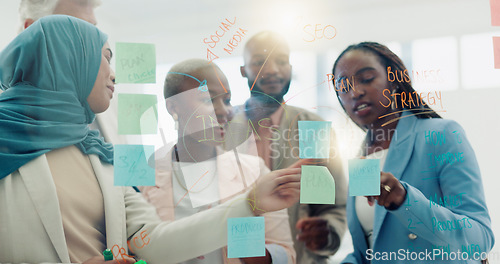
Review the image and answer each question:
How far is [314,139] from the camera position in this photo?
1.20m

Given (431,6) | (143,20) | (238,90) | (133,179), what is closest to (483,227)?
(431,6)

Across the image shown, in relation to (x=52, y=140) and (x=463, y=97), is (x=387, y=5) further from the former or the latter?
(x=52, y=140)

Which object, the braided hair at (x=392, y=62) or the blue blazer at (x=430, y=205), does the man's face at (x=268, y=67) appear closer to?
the braided hair at (x=392, y=62)

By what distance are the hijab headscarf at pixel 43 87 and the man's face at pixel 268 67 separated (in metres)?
0.43

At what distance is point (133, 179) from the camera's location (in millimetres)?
1150

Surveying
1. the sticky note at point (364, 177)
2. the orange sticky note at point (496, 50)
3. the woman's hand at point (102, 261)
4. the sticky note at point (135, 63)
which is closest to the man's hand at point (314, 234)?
the sticky note at point (364, 177)

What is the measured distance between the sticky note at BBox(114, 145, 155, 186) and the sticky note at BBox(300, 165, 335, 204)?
0.45 metres

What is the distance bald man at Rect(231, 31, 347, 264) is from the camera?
1196 millimetres

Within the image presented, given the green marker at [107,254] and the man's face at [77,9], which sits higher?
the man's face at [77,9]

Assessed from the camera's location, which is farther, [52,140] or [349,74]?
[349,74]

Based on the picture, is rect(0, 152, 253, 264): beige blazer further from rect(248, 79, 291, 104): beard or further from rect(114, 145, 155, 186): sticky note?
rect(248, 79, 291, 104): beard

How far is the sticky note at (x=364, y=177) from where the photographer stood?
118 centimetres

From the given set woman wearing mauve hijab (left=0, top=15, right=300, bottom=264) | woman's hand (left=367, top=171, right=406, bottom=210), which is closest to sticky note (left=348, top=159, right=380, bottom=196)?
woman's hand (left=367, top=171, right=406, bottom=210)

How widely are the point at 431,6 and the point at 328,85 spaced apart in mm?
405
